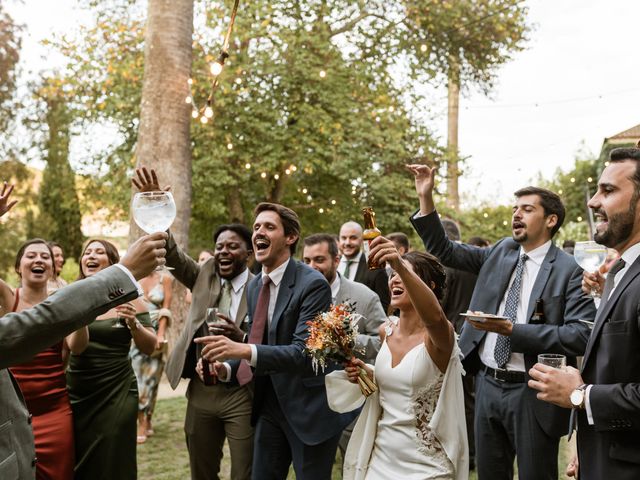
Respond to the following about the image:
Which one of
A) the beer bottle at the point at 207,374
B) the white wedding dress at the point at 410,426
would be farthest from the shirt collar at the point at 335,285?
the white wedding dress at the point at 410,426

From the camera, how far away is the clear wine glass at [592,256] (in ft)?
10.3

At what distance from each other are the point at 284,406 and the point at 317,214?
1547 centimetres

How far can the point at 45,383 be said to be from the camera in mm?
4215

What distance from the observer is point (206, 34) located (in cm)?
1572

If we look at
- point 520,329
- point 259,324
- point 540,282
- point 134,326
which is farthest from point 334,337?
point 134,326

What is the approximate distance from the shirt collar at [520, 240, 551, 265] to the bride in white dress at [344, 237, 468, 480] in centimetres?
114

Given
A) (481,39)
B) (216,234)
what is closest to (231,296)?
(216,234)

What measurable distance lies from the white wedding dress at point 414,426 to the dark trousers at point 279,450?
462 mm

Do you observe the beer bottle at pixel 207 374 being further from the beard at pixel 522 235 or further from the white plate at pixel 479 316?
the beard at pixel 522 235

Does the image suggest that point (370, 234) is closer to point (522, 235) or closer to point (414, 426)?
point (414, 426)

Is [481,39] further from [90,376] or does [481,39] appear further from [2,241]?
[2,241]

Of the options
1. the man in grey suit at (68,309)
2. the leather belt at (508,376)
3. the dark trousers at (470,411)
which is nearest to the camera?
the man in grey suit at (68,309)

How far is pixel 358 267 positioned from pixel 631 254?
4.57 m

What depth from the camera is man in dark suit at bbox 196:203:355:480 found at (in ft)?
12.7
